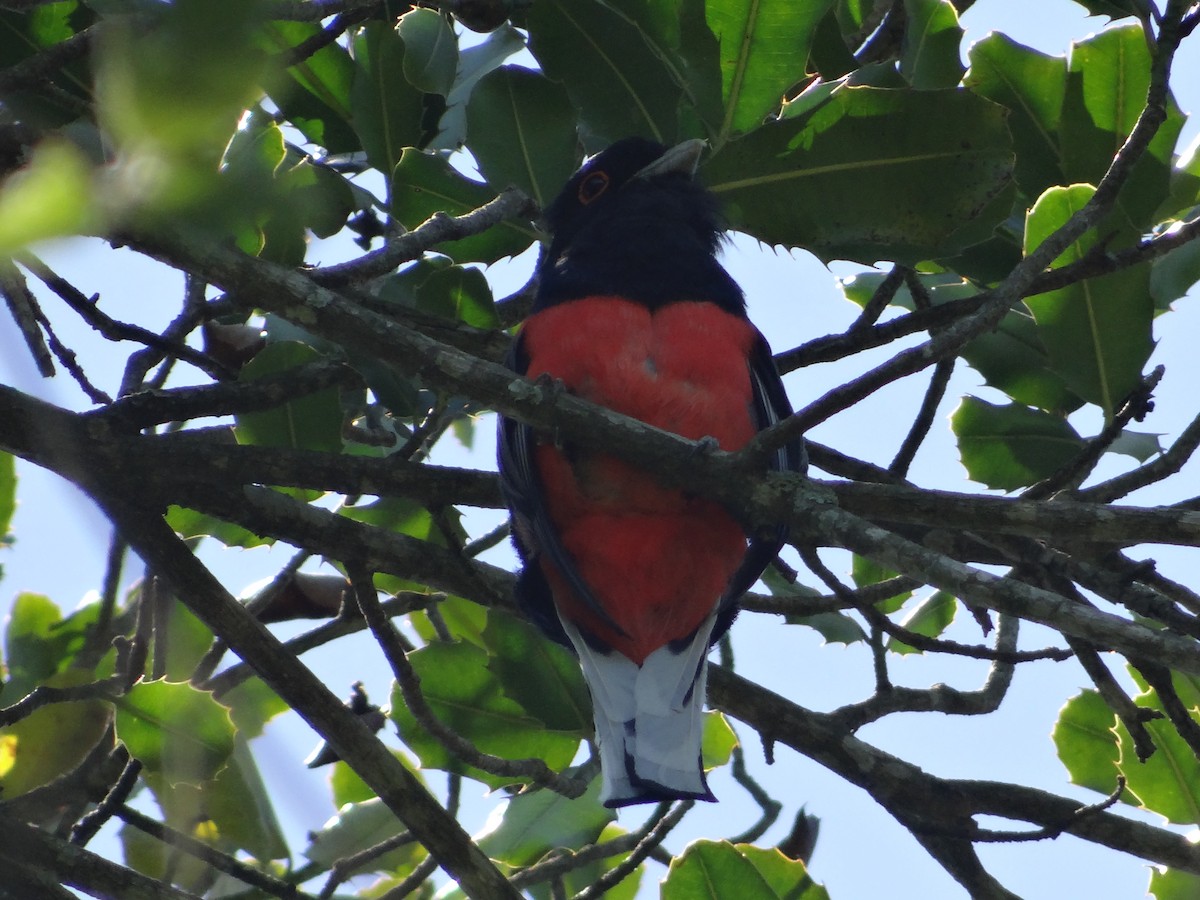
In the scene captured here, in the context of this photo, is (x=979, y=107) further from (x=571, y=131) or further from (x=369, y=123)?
(x=369, y=123)

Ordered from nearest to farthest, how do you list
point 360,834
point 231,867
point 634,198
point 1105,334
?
point 231,867, point 1105,334, point 634,198, point 360,834

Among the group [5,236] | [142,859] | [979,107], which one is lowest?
[5,236]

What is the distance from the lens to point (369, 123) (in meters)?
3.17

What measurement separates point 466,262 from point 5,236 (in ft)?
9.59

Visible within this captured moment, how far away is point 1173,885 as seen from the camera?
313cm

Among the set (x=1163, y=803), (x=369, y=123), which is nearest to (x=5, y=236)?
(x=369, y=123)

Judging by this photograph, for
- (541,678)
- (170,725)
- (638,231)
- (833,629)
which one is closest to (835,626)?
(833,629)

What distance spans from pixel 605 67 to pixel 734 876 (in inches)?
74.9

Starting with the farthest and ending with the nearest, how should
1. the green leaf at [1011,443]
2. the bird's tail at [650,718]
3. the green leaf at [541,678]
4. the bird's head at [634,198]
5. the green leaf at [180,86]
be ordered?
1. the bird's head at [634,198]
2. the green leaf at [541,678]
3. the green leaf at [1011,443]
4. the bird's tail at [650,718]
5. the green leaf at [180,86]

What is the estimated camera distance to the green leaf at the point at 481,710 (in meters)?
3.47

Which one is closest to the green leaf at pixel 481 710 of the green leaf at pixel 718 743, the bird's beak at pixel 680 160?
the green leaf at pixel 718 743

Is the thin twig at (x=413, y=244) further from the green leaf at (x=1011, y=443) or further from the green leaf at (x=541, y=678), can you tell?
the green leaf at (x=1011, y=443)

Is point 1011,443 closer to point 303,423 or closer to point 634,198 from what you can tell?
point 634,198

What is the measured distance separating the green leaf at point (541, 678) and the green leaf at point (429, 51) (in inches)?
53.6
